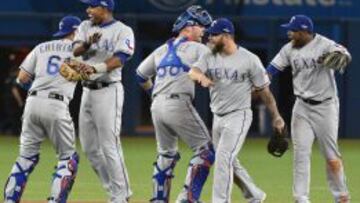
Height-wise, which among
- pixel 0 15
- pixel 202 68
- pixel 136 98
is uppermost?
pixel 202 68

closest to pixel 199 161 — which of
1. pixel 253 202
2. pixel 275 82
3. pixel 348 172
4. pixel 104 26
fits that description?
pixel 253 202

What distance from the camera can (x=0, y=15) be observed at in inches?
1017

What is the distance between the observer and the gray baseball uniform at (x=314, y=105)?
494 inches

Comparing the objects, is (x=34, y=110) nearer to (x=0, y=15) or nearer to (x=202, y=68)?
(x=202, y=68)

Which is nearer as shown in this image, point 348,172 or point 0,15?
point 348,172

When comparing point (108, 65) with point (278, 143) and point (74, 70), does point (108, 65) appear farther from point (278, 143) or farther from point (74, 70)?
point (278, 143)

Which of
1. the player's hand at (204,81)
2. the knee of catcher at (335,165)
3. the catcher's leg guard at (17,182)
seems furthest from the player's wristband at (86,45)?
the knee of catcher at (335,165)

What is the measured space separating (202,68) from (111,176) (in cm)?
140

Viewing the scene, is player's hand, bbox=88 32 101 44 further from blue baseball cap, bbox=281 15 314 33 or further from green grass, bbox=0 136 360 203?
green grass, bbox=0 136 360 203

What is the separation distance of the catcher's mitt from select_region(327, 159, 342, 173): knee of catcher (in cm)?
283

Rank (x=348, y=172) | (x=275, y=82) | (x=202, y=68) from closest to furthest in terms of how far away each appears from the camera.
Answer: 1. (x=202, y=68)
2. (x=348, y=172)
3. (x=275, y=82)

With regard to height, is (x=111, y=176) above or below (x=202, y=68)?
below

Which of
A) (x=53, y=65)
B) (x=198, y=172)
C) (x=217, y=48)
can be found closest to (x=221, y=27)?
(x=217, y=48)

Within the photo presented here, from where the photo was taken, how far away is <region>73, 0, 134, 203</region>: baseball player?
38.9 ft
